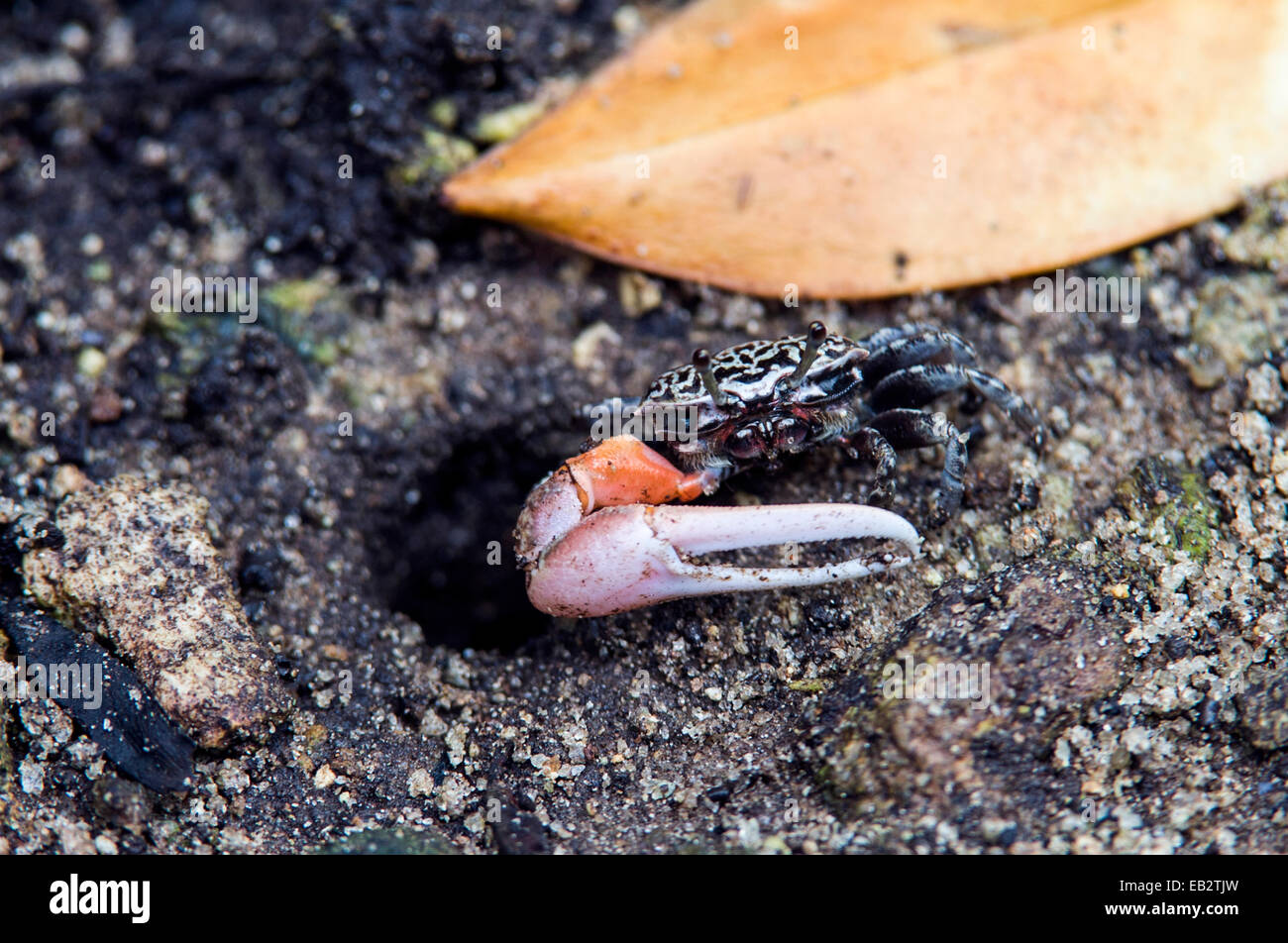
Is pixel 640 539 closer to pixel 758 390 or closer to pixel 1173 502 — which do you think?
pixel 758 390

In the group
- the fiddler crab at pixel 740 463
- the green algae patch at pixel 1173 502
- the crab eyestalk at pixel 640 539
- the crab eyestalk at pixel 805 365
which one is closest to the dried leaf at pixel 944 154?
the fiddler crab at pixel 740 463

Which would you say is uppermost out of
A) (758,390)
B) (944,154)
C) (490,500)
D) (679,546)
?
(944,154)

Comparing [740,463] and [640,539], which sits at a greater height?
[740,463]

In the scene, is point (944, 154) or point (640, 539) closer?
point (640, 539)

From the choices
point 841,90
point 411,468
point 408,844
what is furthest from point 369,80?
point 408,844

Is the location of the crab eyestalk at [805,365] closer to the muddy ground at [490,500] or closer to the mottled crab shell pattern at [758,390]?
the mottled crab shell pattern at [758,390]

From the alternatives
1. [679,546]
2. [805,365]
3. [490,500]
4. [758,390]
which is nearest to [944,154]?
[805,365]
